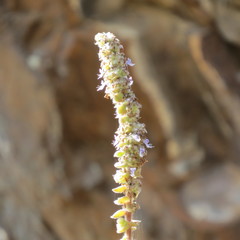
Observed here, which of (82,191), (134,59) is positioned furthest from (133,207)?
(82,191)

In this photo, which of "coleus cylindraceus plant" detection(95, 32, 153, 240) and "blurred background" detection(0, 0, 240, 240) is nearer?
"coleus cylindraceus plant" detection(95, 32, 153, 240)

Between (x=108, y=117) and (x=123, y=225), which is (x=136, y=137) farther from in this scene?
(x=108, y=117)

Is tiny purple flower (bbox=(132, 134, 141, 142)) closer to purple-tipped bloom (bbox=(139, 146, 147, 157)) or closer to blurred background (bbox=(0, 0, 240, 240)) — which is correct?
purple-tipped bloom (bbox=(139, 146, 147, 157))

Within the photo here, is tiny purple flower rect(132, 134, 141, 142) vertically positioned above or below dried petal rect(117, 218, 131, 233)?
above

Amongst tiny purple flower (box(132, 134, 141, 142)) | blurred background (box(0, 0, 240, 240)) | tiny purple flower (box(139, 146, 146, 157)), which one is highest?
blurred background (box(0, 0, 240, 240))

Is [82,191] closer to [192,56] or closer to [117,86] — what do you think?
[192,56]

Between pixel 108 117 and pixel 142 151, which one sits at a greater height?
pixel 108 117

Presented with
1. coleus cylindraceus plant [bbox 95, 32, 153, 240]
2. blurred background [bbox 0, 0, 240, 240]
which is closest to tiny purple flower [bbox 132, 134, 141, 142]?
coleus cylindraceus plant [bbox 95, 32, 153, 240]

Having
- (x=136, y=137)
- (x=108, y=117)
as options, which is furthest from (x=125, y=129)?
(x=108, y=117)
